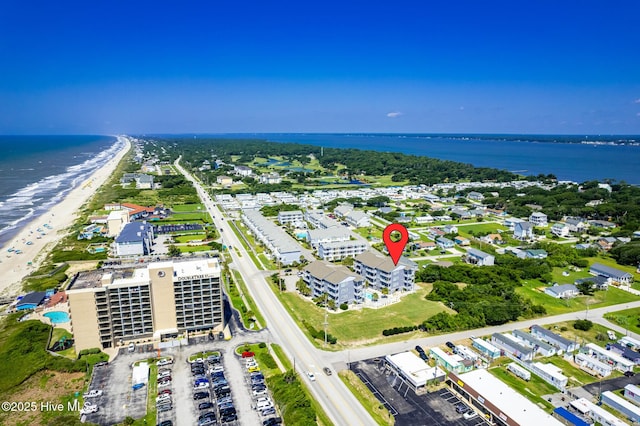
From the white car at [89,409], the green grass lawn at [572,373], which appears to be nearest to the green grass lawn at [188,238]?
the white car at [89,409]

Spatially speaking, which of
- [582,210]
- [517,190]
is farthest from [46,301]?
[517,190]

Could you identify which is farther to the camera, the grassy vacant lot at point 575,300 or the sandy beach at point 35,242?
the sandy beach at point 35,242

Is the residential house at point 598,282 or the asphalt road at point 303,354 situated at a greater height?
the residential house at point 598,282

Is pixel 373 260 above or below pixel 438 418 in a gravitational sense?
above

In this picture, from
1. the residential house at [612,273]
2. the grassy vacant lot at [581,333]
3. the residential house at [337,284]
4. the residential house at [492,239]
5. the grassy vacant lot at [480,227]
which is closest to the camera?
the grassy vacant lot at [581,333]

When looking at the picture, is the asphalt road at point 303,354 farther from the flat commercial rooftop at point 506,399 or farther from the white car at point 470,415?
the flat commercial rooftop at point 506,399

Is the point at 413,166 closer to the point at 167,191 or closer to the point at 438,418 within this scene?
the point at 167,191
